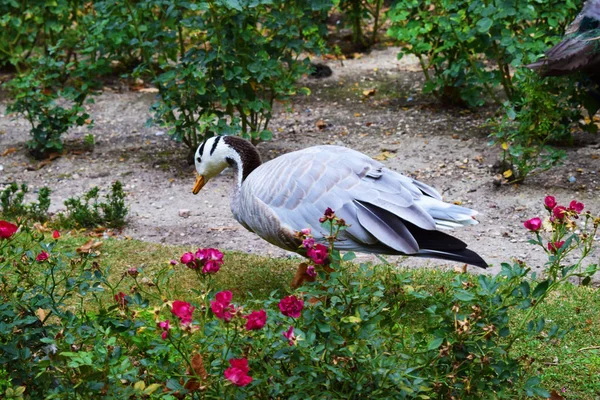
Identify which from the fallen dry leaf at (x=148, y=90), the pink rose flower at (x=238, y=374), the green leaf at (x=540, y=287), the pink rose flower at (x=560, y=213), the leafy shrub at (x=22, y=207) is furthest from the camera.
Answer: the fallen dry leaf at (x=148, y=90)

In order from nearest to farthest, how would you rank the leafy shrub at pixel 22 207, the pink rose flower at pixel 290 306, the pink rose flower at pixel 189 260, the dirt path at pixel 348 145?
the pink rose flower at pixel 290 306, the pink rose flower at pixel 189 260, the leafy shrub at pixel 22 207, the dirt path at pixel 348 145

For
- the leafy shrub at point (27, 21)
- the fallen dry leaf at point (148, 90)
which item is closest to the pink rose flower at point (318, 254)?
the leafy shrub at point (27, 21)

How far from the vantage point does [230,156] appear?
4695 millimetres

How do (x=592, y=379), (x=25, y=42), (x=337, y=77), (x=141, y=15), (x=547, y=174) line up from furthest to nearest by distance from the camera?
(x=337, y=77), (x=25, y=42), (x=141, y=15), (x=547, y=174), (x=592, y=379)

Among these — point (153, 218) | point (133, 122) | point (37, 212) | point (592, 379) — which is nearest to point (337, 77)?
point (133, 122)

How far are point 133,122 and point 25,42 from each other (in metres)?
1.36

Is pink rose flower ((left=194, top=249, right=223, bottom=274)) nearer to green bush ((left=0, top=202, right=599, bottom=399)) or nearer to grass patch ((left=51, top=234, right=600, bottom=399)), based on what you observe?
green bush ((left=0, top=202, right=599, bottom=399))

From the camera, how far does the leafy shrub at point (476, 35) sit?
20.4 ft

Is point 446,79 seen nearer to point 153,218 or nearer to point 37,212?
point 153,218

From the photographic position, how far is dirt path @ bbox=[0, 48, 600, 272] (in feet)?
18.7

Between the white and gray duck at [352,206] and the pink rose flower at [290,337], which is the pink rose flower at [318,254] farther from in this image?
the white and gray duck at [352,206]

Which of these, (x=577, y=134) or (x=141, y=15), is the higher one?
(x=141, y=15)

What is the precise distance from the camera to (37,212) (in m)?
5.76

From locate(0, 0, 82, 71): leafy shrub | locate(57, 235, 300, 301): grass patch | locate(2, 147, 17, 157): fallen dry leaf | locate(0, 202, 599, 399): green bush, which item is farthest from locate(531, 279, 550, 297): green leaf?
locate(0, 0, 82, 71): leafy shrub
